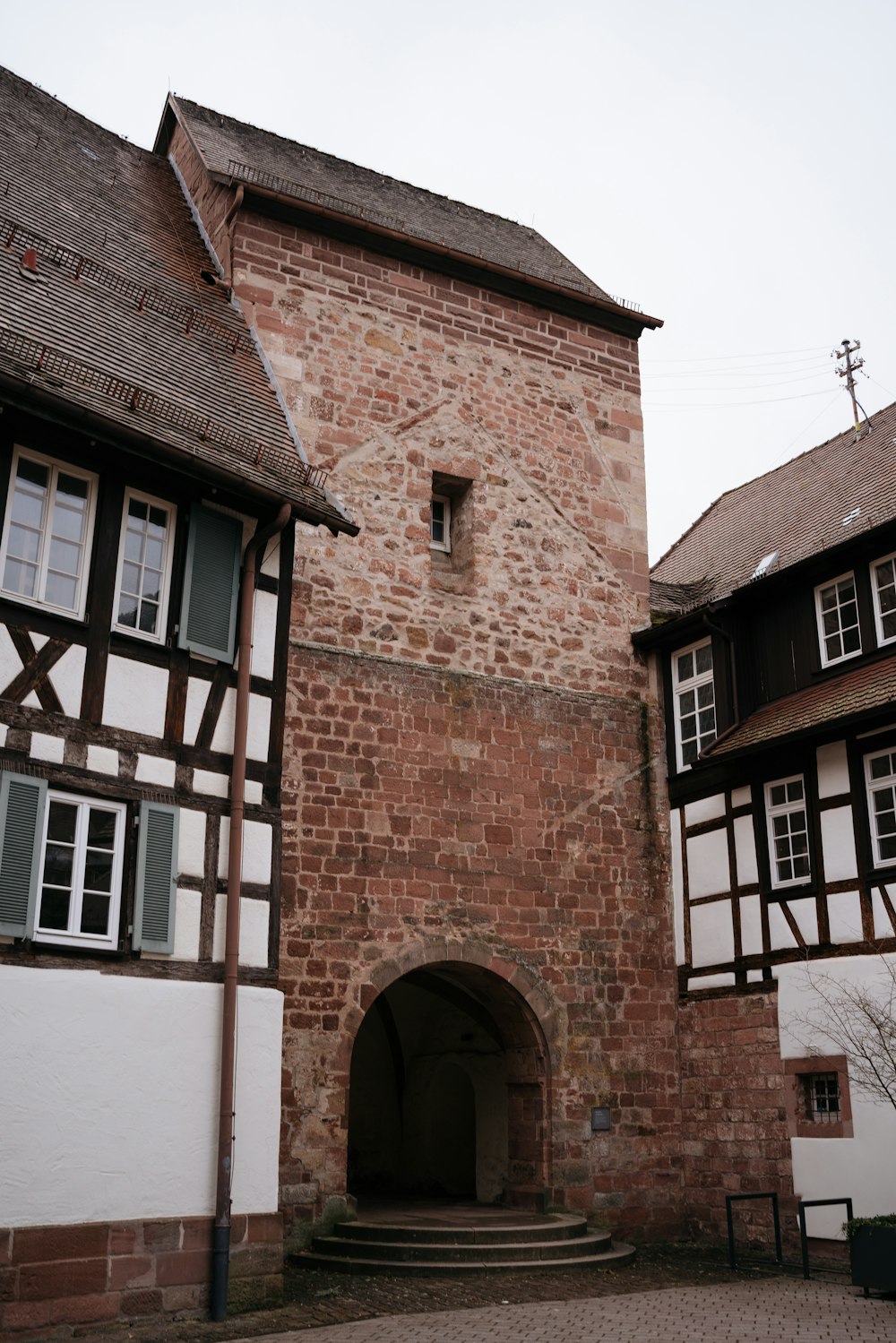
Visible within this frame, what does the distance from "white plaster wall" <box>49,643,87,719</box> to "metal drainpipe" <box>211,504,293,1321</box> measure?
1305 mm

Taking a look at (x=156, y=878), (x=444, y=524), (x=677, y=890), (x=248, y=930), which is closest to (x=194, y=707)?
(x=156, y=878)

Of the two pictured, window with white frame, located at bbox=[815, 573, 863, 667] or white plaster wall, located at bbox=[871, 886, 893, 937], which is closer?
white plaster wall, located at bbox=[871, 886, 893, 937]

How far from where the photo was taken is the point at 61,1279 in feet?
26.5

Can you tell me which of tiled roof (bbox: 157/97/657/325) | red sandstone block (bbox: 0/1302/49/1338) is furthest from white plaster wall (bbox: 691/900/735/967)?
red sandstone block (bbox: 0/1302/49/1338)

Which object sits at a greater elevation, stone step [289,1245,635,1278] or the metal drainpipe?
the metal drainpipe

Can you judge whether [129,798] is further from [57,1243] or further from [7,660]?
[57,1243]

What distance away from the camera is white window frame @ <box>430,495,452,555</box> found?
14.9 meters

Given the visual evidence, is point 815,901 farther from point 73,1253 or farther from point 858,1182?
point 73,1253

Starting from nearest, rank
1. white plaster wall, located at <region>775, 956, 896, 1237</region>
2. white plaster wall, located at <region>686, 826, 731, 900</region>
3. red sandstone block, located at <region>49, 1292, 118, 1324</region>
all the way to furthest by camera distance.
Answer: red sandstone block, located at <region>49, 1292, 118, 1324</region>, white plaster wall, located at <region>775, 956, 896, 1237</region>, white plaster wall, located at <region>686, 826, 731, 900</region>

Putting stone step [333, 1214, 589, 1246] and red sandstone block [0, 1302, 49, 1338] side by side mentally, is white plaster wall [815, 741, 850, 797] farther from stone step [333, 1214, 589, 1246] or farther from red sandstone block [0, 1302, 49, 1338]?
red sandstone block [0, 1302, 49, 1338]

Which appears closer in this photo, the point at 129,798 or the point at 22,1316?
the point at 22,1316

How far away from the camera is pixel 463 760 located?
1381 cm

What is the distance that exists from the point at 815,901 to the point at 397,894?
3.95 meters

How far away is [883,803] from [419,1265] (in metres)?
5.75
